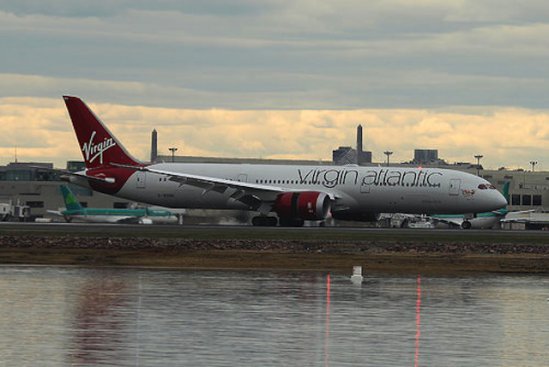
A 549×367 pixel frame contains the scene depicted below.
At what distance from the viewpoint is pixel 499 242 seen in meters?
67.0

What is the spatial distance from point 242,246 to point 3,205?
85816 mm

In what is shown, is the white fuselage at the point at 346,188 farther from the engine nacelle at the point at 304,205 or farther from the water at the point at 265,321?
the water at the point at 265,321

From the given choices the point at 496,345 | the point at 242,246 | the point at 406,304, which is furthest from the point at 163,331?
the point at 242,246

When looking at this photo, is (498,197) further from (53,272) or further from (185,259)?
(53,272)

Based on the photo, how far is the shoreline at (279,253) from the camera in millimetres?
50125

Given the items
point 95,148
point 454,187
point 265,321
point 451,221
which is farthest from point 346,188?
point 265,321

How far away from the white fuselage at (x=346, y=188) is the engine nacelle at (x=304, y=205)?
1.78m

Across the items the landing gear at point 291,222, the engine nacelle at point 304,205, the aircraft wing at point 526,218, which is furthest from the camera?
the aircraft wing at point 526,218

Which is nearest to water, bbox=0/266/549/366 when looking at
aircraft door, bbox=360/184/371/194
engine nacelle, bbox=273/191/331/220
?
engine nacelle, bbox=273/191/331/220

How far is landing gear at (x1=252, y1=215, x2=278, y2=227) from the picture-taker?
294 ft

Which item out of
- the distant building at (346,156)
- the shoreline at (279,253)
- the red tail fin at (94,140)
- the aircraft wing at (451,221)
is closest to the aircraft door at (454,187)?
the shoreline at (279,253)

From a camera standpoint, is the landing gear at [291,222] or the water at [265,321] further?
the landing gear at [291,222]

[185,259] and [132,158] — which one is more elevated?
[132,158]

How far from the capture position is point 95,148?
94.2 metres
